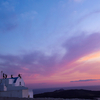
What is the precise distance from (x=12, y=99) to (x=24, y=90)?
5.41 m

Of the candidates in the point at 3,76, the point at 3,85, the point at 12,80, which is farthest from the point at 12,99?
the point at 3,76

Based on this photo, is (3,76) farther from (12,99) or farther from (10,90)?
(12,99)

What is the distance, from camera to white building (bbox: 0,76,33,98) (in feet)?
76.8

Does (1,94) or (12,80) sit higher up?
(12,80)

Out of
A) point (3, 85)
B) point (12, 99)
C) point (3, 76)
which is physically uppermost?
point (3, 76)

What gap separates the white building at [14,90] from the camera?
76.8ft

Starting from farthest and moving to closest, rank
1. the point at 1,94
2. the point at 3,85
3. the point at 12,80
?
1. the point at 12,80
2. the point at 3,85
3. the point at 1,94

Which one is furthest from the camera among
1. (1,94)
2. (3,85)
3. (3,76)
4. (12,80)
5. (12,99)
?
(3,76)

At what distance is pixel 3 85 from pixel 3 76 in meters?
8.17

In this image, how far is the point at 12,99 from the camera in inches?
719

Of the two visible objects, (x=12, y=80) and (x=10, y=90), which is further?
(x=12, y=80)

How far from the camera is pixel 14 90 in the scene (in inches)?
945

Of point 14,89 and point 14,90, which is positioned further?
point 14,89

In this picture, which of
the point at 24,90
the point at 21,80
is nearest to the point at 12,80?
the point at 21,80
